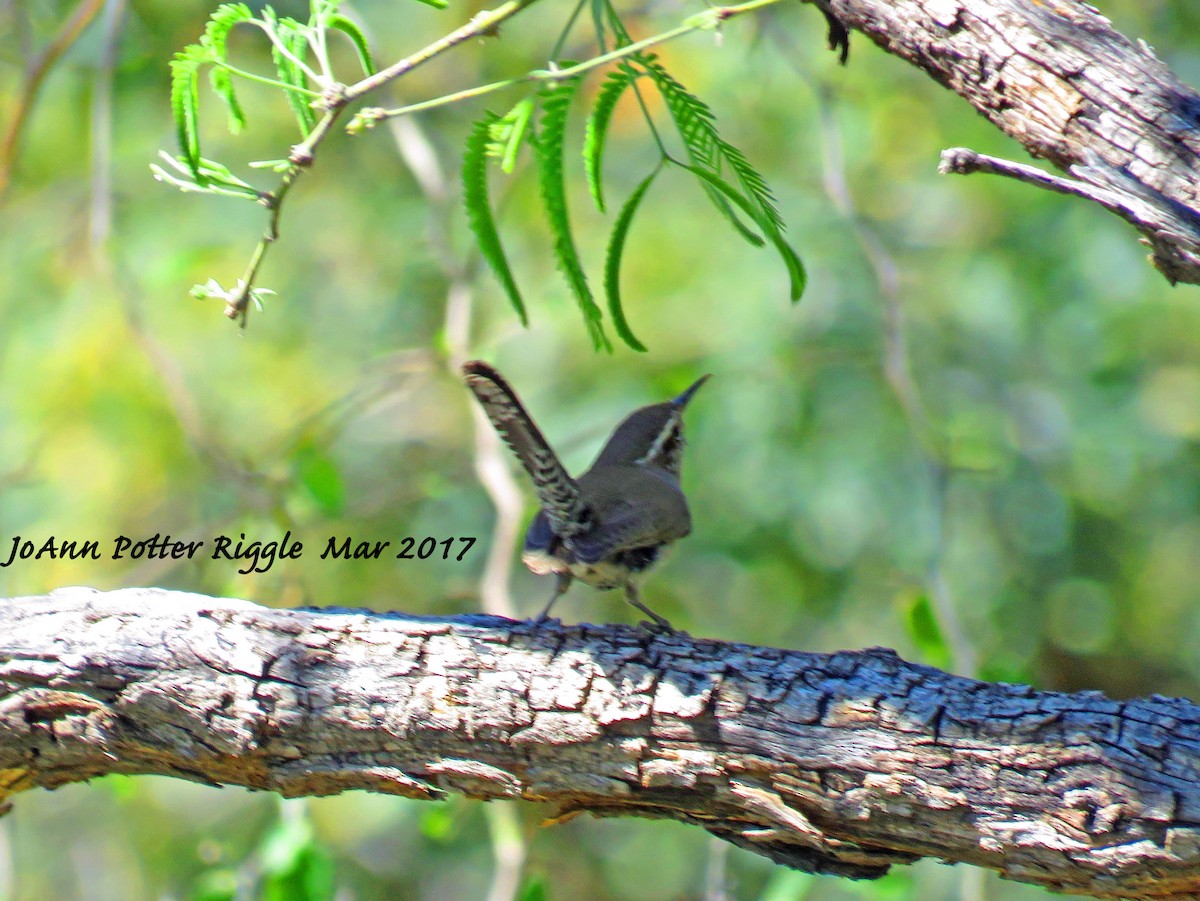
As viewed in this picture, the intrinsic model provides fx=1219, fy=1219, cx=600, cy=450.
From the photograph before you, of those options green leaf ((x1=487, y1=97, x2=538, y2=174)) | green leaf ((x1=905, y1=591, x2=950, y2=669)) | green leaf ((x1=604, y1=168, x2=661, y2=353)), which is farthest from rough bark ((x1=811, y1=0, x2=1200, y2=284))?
green leaf ((x1=905, y1=591, x2=950, y2=669))

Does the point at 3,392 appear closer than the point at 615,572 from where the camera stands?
No

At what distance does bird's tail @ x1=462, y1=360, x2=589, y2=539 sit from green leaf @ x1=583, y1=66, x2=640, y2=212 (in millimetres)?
668

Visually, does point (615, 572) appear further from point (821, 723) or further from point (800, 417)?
point (800, 417)

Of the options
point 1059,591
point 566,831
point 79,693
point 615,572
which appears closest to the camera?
point 79,693

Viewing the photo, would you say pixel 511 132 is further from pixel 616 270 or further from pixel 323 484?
pixel 323 484

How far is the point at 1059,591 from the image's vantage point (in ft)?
20.2

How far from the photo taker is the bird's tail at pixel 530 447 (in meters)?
2.80

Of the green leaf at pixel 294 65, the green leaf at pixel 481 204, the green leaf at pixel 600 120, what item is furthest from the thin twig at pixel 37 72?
the green leaf at pixel 600 120

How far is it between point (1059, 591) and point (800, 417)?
1667mm

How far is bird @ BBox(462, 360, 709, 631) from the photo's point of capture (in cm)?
304

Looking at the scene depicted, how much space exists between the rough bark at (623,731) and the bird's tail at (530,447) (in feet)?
1.70

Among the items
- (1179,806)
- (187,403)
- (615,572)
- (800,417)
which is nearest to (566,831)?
(800,417)

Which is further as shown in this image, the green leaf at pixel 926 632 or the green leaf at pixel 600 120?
the green leaf at pixel 926 632

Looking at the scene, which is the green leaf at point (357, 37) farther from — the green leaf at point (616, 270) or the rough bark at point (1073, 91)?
the rough bark at point (1073, 91)
